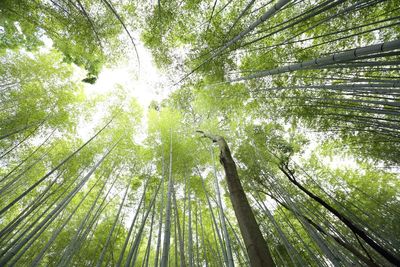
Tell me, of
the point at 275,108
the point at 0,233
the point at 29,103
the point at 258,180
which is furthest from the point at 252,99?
the point at 29,103

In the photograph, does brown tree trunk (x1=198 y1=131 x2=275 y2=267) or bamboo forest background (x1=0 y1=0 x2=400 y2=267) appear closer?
brown tree trunk (x1=198 y1=131 x2=275 y2=267)

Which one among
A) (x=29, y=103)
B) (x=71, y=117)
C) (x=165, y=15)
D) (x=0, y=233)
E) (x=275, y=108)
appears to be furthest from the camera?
(x=71, y=117)

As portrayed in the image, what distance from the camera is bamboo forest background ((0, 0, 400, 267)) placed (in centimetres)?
335

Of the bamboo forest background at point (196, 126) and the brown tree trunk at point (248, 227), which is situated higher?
the bamboo forest background at point (196, 126)

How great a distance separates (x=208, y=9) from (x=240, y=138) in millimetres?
3244

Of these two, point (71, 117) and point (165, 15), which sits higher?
point (71, 117)

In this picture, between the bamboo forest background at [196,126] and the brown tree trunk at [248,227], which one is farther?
the bamboo forest background at [196,126]

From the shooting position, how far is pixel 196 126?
536cm

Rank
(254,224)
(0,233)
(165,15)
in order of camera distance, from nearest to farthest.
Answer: (254,224) → (0,233) → (165,15)

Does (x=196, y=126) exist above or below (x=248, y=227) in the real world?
above

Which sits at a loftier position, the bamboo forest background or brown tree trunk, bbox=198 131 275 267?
the bamboo forest background

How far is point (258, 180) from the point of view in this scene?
483 centimetres

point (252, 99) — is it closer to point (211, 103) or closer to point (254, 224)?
point (211, 103)

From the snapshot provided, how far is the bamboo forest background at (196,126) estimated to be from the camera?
3.35 metres
